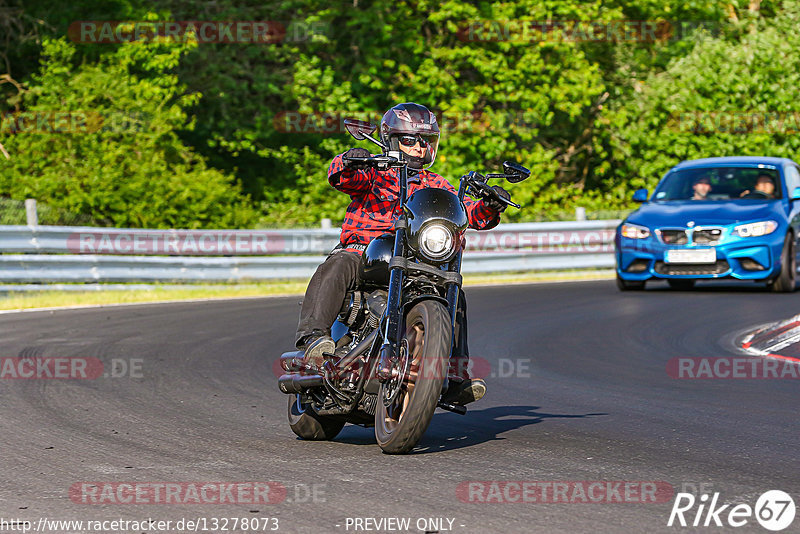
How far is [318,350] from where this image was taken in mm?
6598

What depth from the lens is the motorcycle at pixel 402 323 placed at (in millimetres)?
5973

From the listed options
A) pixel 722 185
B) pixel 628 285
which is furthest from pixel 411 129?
pixel 722 185

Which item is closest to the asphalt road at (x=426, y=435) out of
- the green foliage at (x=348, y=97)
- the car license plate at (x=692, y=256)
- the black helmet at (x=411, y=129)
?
the black helmet at (x=411, y=129)

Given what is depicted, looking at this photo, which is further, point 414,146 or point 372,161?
point 414,146

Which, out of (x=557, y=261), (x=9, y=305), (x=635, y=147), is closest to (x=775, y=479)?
(x=9, y=305)

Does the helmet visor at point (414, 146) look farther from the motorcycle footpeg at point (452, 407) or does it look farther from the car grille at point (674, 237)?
the car grille at point (674, 237)

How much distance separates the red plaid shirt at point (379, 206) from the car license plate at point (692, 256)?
9736mm

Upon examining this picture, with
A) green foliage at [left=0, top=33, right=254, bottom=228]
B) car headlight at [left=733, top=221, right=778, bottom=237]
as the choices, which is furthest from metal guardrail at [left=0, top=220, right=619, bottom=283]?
car headlight at [left=733, top=221, right=778, bottom=237]

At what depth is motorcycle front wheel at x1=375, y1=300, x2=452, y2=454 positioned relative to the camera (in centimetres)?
589

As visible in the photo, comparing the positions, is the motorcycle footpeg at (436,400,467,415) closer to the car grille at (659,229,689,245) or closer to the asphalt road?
the asphalt road

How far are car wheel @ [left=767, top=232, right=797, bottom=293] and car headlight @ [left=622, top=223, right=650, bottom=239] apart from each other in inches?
64.1

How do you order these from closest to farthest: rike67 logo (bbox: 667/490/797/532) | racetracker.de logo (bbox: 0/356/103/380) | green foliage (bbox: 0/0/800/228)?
rike67 logo (bbox: 667/490/797/532), racetracker.de logo (bbox: 0/356/103/380), green foliage (bbox: 0/0/800/228)

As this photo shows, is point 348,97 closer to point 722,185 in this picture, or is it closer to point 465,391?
point 722,185

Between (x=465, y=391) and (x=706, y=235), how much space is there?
1042 cm
